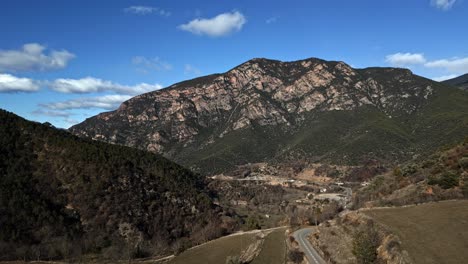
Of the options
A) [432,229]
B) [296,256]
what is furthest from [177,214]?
[432,229]

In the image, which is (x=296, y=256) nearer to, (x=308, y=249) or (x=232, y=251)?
(x=308, y=249)

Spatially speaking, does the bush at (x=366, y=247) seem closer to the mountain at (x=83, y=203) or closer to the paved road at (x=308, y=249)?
the paved road at (x=308, y=249)

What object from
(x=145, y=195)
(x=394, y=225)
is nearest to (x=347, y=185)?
(x=145, y=195)

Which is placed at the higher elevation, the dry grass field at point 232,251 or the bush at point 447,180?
the bush at point 447,180

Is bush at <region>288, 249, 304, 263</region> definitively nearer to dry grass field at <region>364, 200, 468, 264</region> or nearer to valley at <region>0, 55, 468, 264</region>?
valley at <region>0, 55, 468, 264</region>

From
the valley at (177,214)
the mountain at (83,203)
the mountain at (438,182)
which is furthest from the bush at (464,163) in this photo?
the mountain at (83,203)
